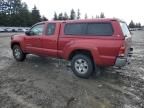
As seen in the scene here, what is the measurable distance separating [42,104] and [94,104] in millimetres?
1241

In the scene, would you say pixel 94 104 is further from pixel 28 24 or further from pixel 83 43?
pixel 28 24

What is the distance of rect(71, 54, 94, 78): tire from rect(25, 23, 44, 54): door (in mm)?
2046

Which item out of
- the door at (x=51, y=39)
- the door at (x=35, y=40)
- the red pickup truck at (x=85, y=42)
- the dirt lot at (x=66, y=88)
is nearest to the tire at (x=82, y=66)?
the red pickup truck at (x=85, y=42)

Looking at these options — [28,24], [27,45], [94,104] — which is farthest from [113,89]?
[28,24]

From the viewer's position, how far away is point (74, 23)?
7.88 m

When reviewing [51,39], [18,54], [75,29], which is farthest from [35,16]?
[75,29]

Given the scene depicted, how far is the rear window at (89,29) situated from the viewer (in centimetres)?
688

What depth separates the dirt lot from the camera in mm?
5305

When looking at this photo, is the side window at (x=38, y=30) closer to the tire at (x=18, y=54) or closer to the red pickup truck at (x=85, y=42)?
the red pickup truck at (x=85, y=42)

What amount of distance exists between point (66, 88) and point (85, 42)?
1.74 metres

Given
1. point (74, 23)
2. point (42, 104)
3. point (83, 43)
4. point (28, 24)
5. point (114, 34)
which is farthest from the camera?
point (28, 24)

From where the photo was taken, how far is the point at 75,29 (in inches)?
307

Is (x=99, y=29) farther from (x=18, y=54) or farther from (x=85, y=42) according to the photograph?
(x=18, y=54)

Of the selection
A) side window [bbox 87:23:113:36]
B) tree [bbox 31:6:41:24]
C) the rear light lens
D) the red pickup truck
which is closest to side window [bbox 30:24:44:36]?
the red pickup truck
